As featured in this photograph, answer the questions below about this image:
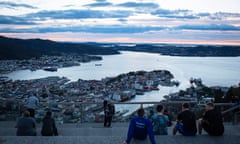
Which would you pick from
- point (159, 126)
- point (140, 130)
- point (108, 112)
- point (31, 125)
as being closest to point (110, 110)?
point (108, 112)

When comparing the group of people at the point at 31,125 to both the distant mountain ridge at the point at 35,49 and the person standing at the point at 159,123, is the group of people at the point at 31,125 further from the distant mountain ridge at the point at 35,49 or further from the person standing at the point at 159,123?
the distant mountain ridge at the point at 35,49

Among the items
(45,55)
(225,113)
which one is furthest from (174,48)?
(225,113)

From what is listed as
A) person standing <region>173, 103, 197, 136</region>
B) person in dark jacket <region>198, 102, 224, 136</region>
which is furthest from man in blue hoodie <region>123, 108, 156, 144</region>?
person in dark jacket <region>198, 102, 224, 136</region>

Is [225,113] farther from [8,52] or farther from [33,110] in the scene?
[8,52]

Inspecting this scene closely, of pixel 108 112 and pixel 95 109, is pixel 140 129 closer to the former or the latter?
pixel 108 112

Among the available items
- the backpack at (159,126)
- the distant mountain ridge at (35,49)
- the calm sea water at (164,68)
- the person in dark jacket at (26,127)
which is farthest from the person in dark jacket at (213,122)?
the distant mountain ridge at (35,49)

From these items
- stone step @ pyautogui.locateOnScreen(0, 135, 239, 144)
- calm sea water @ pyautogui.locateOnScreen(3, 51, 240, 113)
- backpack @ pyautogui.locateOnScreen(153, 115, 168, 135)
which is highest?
Result: backpack @ pyautogui.locateOnScreen(153, 115, 168, 135)

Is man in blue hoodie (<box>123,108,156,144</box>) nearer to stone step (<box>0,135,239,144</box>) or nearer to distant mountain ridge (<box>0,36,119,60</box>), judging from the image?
stone step (<box>0,135,239,144</box>)
